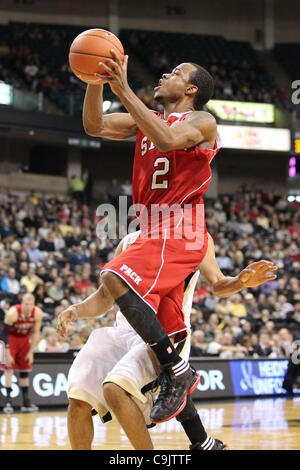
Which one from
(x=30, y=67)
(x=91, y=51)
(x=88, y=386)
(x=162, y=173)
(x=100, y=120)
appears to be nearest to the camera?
(x=91, y=51)

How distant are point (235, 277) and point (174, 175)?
2.81 feet

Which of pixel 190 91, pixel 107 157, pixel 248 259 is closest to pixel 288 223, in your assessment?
pixel 248 259

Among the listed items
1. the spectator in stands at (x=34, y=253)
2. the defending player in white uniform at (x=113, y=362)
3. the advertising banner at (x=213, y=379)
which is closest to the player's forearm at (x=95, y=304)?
the defending player in white uniform at (x=113, y=362)

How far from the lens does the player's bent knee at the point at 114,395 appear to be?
4.45m

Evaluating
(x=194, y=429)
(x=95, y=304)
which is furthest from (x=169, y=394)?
(x=194, y=429)

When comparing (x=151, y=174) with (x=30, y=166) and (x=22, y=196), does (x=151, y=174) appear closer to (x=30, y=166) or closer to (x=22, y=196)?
(x=22, y=196)

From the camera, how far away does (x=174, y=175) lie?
4.75m

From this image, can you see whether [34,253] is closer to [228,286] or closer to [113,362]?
[228,286]

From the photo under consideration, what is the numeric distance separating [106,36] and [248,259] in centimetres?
1628

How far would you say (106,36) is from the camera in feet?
14.4

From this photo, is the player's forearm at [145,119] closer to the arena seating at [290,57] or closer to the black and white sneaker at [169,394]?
the black and white sneaker at [169,394]

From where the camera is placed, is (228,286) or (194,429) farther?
(194,429)

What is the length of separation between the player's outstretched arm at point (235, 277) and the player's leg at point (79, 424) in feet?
3.80

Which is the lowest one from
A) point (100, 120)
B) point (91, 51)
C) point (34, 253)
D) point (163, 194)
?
point (163, 194)
